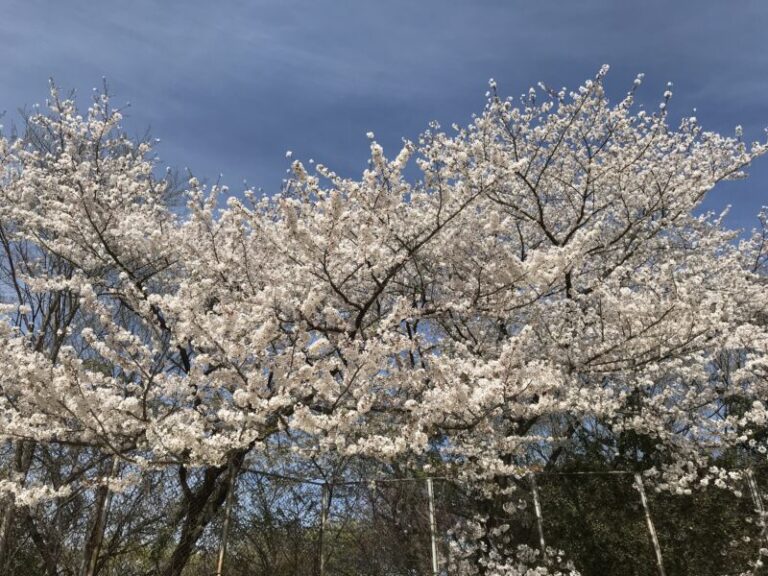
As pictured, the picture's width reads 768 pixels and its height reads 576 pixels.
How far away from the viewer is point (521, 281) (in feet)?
21.6

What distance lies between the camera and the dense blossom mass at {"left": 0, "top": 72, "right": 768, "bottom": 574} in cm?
541

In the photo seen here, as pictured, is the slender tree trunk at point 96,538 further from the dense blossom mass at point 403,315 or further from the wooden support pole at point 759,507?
the wooden support pole at point 759,507

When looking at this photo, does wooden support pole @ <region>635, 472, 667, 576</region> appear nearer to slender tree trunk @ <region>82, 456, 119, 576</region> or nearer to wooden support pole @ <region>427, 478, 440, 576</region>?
wooden support pole @ <region>427, 478, 440, 576</region>

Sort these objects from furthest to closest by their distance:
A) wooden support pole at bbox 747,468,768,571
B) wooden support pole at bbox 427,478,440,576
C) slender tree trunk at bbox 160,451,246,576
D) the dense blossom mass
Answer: wooden support pole at bbox 747,468,768,571 < wooden support pole at bbox 427,478,440,576 < slender tree trunk at bbox 160,451,246,576 < the dense blossom mass

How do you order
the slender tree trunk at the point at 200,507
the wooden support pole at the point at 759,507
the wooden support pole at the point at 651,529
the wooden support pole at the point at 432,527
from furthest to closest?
the wooden support pole at the point at 759,507
the wooden support pole at the point at 651,529
the wooden support pole at the point at 432,527
the slender tree trunk at the point at 200,507

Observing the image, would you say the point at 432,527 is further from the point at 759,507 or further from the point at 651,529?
the point at 759,507

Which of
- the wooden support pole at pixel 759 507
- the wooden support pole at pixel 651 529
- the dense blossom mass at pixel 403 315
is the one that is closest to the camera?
the dense blossom mass at pixel 403 315

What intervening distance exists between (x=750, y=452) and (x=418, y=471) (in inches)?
204

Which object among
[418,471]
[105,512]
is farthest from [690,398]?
[105,512]

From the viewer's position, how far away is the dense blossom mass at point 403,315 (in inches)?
213

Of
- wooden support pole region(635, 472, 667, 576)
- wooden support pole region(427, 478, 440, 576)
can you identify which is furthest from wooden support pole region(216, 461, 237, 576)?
wooden support pole region(635, 472, 667, 576)

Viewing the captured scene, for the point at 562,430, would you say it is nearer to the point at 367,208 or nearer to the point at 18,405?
the point at 367,208

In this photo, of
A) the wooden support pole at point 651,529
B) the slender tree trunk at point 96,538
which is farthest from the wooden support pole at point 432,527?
the slender tree trunk at point 96,538

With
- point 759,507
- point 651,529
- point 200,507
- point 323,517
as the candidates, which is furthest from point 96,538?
point 759,507
